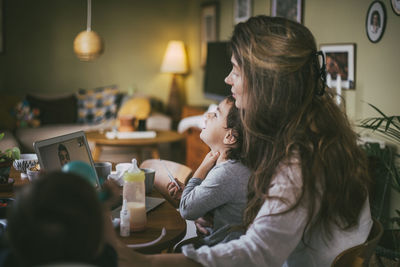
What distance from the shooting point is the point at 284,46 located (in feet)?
3.39

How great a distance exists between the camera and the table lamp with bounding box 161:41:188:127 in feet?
19.3

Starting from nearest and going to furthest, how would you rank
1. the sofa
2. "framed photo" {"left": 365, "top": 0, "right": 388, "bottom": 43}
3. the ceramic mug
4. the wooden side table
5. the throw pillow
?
1. the ceramic mug
2. "framed photo" {"left": 365, "top": 0, "right": 388, "bottom": 43}
3. the wooden side table
4. the sofa
5. the throw pillow

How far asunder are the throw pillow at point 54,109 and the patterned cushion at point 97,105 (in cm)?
12

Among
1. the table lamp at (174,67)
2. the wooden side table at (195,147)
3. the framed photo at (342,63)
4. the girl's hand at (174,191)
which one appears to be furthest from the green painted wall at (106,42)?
the girl's hand at (174,191)

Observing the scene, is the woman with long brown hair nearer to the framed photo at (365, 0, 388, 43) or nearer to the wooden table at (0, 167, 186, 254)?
the wooden table at (0, 167, 186, 254)

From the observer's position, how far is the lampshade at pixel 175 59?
5875 mm

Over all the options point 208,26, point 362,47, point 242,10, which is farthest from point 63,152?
Answer: point 208,26

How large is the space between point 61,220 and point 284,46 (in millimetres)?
659

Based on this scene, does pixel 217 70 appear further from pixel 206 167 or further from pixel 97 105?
pixel 206 167

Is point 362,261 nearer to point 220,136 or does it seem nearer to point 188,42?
point 220,136

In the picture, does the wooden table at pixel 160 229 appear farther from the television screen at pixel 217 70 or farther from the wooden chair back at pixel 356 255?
the television screen at pixel 217 70

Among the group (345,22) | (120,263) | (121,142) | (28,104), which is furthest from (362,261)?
(28,104)

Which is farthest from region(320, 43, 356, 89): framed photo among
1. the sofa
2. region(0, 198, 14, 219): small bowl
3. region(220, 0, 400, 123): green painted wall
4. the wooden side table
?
the sofa

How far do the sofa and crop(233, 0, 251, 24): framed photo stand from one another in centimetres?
140
